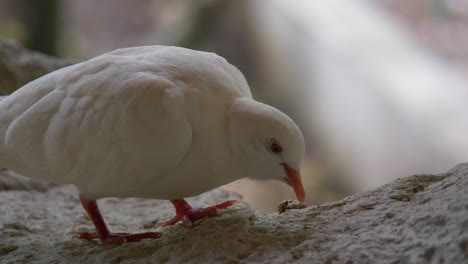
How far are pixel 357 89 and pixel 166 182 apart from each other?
11.0 ft

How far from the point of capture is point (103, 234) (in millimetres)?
2678

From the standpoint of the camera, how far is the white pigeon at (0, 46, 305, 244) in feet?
7.79

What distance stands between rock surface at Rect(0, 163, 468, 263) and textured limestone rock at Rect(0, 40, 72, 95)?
1238 mm

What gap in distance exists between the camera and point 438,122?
5145mm

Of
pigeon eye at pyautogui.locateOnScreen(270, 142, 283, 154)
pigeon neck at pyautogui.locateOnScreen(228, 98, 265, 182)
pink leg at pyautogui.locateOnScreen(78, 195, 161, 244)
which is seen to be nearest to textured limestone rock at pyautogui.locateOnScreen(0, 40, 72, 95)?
pink leg at pyautogui.locateOnScreen(78, 195, 161, 244)

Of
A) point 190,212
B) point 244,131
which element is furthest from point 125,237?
point 244,131

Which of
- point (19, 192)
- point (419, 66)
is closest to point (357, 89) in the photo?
point (419, 66)

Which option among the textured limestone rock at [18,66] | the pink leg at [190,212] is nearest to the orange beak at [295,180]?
the pink leg at [190,212]

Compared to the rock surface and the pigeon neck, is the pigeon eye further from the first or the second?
the rock surface

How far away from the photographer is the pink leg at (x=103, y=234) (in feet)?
8.47

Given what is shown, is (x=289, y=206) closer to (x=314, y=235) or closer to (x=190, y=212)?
(x=190, y=212)

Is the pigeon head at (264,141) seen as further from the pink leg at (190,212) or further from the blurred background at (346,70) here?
the blurred background at (346,70)

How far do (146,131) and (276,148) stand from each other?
0.53 m

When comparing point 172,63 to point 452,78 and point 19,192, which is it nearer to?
point 19,192
